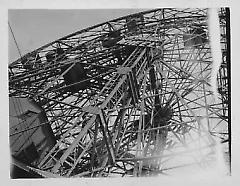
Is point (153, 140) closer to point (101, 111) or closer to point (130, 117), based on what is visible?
point (130, 117)

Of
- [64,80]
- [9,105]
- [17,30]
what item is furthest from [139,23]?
[9,105]

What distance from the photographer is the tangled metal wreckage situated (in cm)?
378

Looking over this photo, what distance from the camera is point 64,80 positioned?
5.38 metres

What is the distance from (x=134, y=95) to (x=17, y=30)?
1619 millimetres

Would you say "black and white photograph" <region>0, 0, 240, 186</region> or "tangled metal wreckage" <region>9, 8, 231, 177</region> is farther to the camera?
"tangled metal wreckage" <region>9, 8, 231, 177</region>

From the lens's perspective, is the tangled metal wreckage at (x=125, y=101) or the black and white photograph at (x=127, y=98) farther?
the tangled metal wreckage at (x=125, y=101)

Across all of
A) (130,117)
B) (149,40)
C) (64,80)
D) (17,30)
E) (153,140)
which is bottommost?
(153,140)

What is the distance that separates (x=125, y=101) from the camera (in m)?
4.68

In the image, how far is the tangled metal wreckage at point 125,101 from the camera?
12.4 ft
